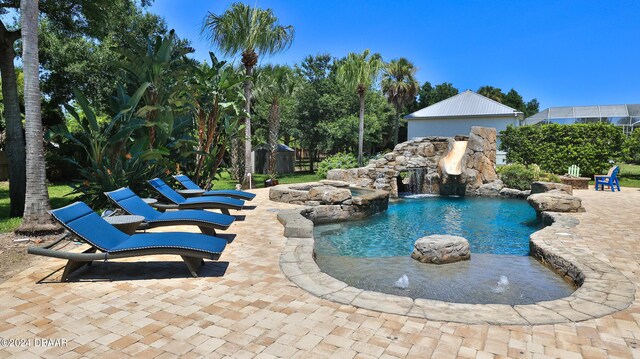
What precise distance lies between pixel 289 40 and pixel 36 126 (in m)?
13.7

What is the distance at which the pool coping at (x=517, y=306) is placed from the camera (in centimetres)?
372

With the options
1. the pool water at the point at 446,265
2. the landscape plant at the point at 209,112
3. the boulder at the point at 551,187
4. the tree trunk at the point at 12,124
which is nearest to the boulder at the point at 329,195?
the pool water at the point at 446,265

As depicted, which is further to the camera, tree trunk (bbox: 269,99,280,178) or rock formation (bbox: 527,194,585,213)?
tree trunk (bbox: 269,99,280,178)

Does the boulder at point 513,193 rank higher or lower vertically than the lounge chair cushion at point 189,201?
lower

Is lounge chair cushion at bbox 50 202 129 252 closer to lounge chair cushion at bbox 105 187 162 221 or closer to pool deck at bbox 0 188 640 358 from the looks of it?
pool deck at bbox 0 188 640 358

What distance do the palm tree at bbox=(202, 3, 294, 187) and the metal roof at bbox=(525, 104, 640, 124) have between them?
39450mm

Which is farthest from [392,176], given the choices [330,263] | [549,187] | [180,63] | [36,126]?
[36,126]

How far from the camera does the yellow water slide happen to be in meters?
19.2

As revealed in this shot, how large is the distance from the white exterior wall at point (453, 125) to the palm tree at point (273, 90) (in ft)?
53.4

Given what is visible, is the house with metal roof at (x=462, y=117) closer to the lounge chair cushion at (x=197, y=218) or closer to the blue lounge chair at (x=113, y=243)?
the lounge chair cushion at (x=197, y=218)

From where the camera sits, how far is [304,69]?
34.8m

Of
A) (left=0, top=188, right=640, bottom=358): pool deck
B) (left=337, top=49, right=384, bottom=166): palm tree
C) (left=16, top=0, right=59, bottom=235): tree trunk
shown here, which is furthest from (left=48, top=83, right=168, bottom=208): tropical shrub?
(left=337, top=49, right=384, bottom=166): palm tree

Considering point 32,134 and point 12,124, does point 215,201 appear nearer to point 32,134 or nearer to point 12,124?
point 32,134

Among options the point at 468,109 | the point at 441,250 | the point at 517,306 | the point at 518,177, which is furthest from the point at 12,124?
the point at 468,109
